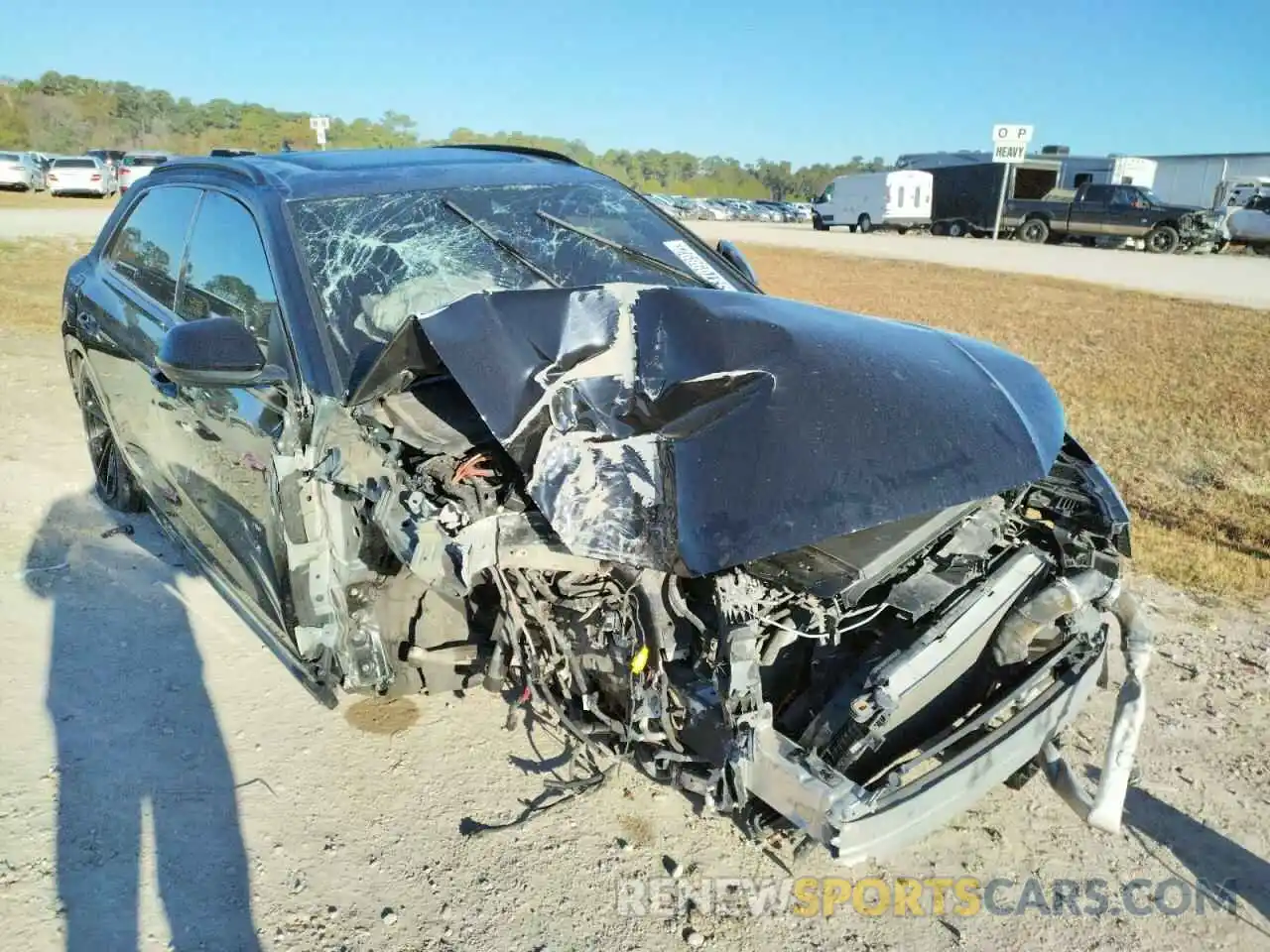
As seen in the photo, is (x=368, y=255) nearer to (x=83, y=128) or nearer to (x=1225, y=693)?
(x=1225, y=693)

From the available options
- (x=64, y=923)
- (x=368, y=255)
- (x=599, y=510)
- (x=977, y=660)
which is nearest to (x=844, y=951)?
(x=977, y=660)

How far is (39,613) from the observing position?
3.62 meters

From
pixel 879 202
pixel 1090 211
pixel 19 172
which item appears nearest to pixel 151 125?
pixel 19 172

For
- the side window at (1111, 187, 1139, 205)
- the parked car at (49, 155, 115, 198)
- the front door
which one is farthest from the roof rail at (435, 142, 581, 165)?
the parked car at (49, 155, 115, 198)

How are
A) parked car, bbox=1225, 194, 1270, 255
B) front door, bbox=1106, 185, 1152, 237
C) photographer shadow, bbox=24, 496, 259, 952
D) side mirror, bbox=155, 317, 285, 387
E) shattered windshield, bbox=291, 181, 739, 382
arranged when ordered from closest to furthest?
photographer shadow, bbox=24, 496, 259, 952, side mirror, bbox=155, 317, 285, 387, shattered windshield, bbox=291, 181, 739, 382, parked car, bbox=1225, 194, 1270, 255, front door, bbox=1106, 185, 1152, 237

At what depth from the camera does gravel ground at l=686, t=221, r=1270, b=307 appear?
15172 millimetres

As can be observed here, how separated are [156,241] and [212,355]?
1744 millimetres

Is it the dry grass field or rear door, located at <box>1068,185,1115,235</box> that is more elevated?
rear door, located at <box>1068,185,1115,235</box>

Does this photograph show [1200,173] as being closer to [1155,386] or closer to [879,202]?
[879,202]

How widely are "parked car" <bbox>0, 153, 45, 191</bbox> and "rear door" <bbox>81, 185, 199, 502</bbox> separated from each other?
31.3 metres

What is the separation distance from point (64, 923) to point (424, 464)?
1443 mm

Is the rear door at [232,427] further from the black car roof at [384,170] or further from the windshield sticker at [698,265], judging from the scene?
the windshield sticker at [698,265]

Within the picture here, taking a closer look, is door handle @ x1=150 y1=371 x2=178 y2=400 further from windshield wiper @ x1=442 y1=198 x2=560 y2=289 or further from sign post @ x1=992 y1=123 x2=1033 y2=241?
sign post @ x1=992 y1=123 x2=1033 y2=241

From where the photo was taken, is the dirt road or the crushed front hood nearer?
Result: the crushed front hood
